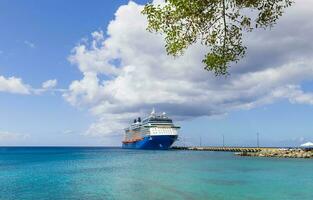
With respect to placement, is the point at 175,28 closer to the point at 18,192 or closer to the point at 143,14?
the point at 143,14

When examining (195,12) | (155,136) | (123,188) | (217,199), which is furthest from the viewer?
(155,136)

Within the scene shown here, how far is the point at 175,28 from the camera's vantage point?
11188mm

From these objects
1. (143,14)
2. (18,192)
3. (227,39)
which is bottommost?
(18,192)

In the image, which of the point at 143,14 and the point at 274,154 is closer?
the point at 143,14

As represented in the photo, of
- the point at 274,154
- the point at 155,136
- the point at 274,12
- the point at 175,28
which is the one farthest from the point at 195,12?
the point at 155,136

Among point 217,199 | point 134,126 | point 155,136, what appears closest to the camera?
point 217,199

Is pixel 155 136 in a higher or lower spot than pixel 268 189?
higher

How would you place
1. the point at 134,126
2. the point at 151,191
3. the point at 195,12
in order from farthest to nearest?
the point at 134,126
the point at 151,191
the point at 195,12

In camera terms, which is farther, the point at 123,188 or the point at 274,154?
the point at 274,154

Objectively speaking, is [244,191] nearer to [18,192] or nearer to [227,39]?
[18,192]

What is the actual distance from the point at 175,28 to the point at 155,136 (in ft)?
393

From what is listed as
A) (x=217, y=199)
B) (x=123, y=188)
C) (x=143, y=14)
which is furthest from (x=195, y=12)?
(x=123, y=188)

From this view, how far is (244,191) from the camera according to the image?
29.2 meters

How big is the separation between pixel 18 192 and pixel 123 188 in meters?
8.02
